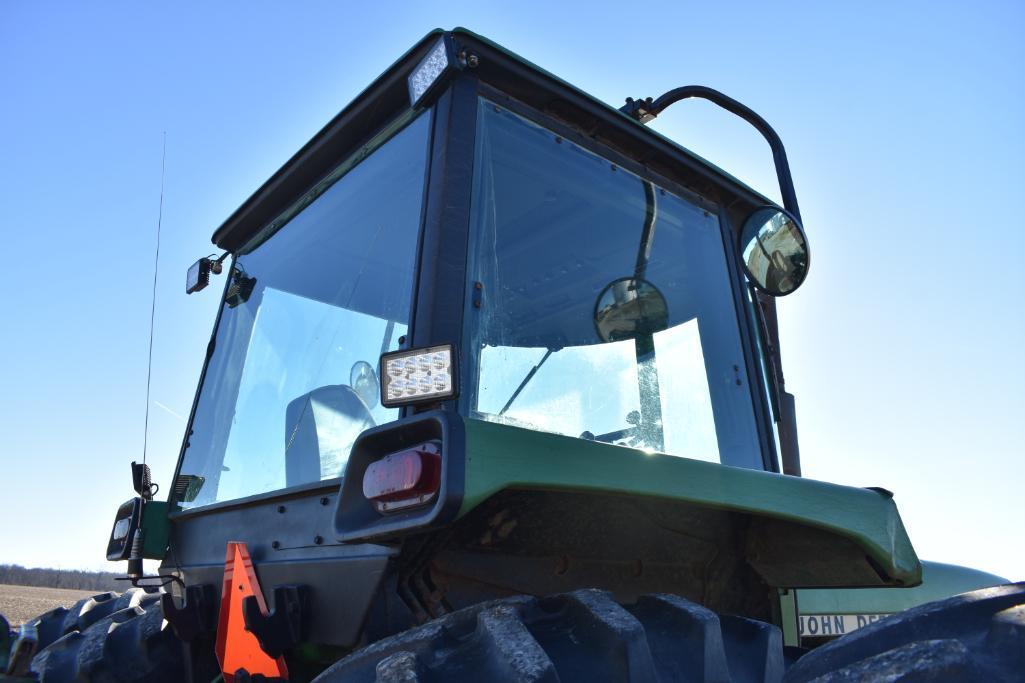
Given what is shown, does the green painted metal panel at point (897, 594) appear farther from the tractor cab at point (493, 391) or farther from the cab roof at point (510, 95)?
the cab roof at point (510, 95)

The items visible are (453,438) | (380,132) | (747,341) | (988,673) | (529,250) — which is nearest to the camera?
(988,673)

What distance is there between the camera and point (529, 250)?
214 centimetres

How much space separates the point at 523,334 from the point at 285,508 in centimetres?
70

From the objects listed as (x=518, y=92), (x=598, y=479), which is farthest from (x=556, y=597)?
(x=518, y=92)

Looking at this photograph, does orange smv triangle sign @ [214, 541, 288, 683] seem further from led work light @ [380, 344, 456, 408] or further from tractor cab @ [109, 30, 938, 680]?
led work light @ [380, 344, 456, 408]

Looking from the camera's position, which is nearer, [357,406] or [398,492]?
[398,492]

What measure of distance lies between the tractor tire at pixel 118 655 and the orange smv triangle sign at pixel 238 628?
47cm

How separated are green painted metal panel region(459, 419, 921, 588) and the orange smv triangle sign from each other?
2.97ft

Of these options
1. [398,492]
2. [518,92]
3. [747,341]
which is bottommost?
[398,492]

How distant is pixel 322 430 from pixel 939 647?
150cm

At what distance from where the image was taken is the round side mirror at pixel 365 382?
6.44 feet

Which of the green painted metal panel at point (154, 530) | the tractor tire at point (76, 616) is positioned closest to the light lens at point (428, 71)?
the green painted metal panel at point (154, 530)

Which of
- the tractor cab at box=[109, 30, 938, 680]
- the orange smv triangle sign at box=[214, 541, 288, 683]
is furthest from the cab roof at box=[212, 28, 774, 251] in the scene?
the orange smv triangle sign at box=[214, 541, 288, 683]

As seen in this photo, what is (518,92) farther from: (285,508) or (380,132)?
(285,508)
